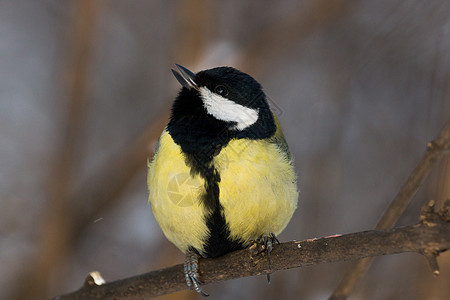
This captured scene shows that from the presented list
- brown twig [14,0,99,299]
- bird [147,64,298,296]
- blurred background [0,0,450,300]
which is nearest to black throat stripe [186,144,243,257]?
bird [147,64,298,296]

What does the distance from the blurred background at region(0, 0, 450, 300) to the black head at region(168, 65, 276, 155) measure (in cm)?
52

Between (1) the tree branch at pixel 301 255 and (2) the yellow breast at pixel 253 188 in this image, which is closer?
(1) the tree branch at pixel 301 255

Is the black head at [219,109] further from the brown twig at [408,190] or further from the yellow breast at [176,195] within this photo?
the brown twig at [408,190]

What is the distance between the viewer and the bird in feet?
4.77

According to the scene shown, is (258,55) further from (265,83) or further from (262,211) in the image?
(262,211)

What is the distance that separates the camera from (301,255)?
1.29m

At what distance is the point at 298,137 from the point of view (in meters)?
2.44

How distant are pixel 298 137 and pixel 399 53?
680 mm

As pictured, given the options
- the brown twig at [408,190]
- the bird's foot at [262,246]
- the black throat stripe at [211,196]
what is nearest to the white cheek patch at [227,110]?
the black throat stripe at [211,196]

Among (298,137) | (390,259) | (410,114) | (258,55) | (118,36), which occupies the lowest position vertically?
(390,259)

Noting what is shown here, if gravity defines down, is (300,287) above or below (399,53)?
below

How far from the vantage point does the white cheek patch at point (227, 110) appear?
60.6 inches

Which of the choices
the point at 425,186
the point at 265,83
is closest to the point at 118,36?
the point at 265,83

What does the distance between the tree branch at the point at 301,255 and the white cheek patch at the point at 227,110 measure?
1.23 ft
